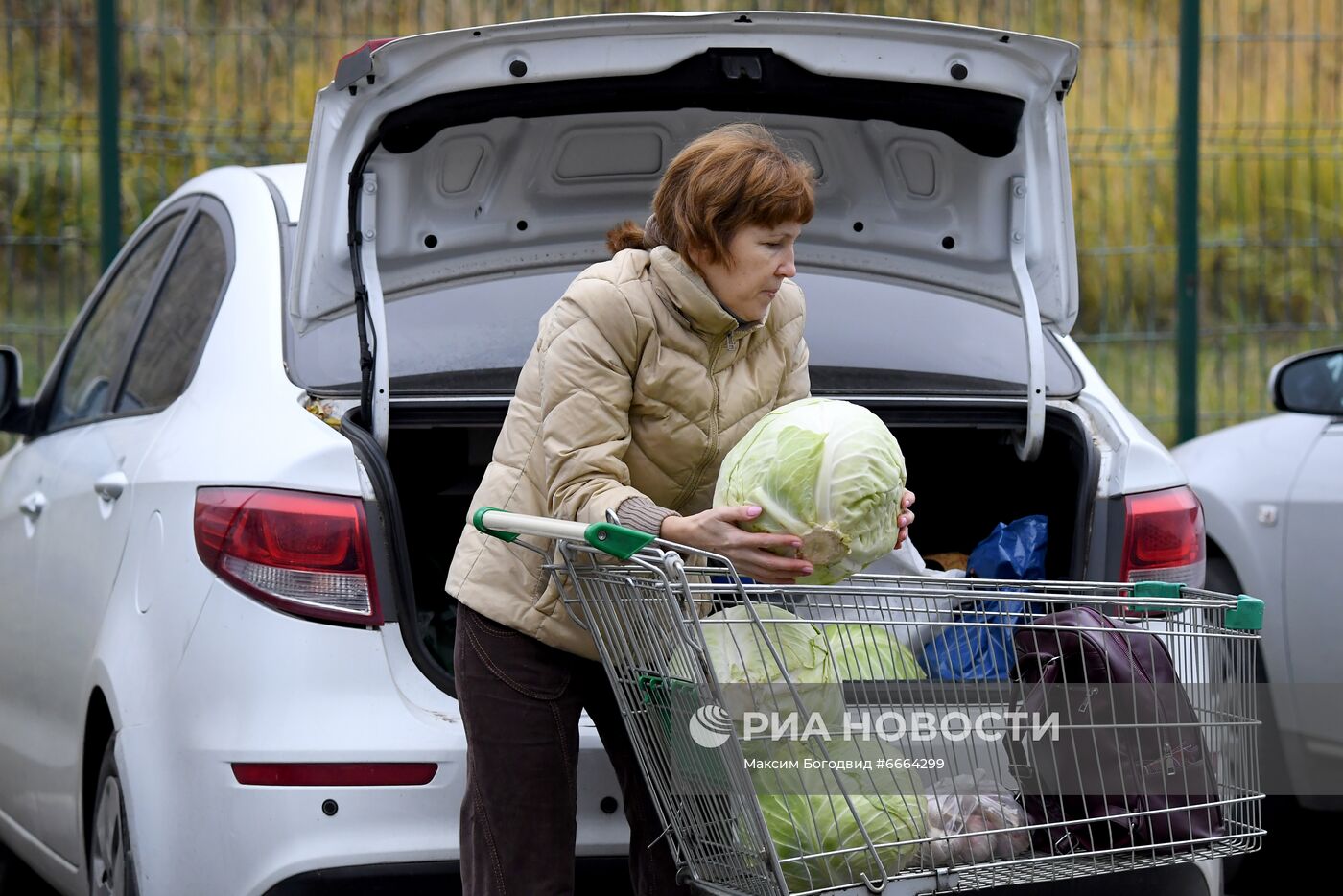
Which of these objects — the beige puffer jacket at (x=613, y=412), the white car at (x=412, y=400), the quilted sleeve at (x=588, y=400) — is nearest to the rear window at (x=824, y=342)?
the white car at (x=412, y=400)

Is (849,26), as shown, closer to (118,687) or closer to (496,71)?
(496,71)

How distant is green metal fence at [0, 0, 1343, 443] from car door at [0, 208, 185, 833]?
104 inches

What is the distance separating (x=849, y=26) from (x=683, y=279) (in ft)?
2.56

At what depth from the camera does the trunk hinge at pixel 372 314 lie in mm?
3375

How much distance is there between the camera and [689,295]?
2.90 metres

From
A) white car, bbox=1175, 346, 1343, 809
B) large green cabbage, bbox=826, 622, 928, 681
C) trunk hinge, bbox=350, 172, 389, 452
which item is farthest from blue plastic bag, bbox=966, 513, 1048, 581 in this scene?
white car, bbox=1175, 346, 1343, 809

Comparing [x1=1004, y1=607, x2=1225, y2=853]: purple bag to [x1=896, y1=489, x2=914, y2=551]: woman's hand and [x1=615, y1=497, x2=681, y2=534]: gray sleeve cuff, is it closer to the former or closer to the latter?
[x1=896, y1=489, x2=914, y2=551]: woman's hand

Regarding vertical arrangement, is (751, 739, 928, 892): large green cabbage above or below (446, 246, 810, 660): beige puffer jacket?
below

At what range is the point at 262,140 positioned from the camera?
7609 millimetres

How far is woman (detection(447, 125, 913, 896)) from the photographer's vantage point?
9.34 ft

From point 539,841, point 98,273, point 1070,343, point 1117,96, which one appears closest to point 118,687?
point 539,841

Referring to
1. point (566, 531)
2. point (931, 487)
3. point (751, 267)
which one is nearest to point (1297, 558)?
point (931, 487)

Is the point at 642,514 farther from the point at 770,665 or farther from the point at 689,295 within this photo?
the point at 689,295

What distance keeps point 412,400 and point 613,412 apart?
0.74m
